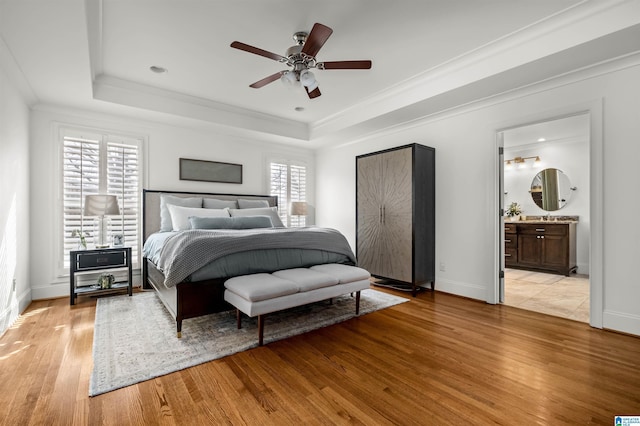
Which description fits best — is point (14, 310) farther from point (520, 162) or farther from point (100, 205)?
point (520, 162)

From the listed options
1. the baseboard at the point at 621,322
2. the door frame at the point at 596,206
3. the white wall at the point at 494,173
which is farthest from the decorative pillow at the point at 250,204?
the baseboard at the point at 621,322

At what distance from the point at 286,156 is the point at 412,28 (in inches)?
148

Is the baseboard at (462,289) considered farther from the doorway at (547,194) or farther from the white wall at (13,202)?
the white wall at (13,202)

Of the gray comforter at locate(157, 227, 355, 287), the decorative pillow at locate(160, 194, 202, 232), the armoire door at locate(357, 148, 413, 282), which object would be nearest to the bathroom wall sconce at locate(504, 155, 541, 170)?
the armoire door at locate(357, 148, 413, 282)

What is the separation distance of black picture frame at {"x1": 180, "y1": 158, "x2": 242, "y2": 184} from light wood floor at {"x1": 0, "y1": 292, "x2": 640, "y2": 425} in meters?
2.68

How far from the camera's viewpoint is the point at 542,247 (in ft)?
18.2

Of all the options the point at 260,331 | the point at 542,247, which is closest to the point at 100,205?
the point at 260,331

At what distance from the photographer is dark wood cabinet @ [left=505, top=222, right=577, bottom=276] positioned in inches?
209

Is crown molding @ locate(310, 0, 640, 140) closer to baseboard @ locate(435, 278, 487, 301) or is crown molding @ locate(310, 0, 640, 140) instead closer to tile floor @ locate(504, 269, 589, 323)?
baseboard @ locate(435, 278, 487, 301)

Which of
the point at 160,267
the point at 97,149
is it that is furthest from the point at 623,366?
the point at 97,149

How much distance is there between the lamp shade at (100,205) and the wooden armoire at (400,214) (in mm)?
3479

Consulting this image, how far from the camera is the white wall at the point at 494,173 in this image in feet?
9.06

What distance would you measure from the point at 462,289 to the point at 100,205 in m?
4.78

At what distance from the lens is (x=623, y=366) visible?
7.11 ft
